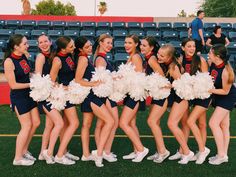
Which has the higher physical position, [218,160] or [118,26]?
[118,26]

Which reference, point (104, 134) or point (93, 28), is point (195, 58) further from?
point (93, 28)

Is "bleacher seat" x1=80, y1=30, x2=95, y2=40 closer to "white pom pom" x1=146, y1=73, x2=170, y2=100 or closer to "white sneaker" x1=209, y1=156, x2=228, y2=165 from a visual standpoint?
"white pom pom" x1=146, y1=73, x2=170, y2=100

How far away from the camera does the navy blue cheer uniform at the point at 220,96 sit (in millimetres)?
4870

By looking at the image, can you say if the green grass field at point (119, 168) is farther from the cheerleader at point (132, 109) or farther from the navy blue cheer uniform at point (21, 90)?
the navy blue cheer uniform at point (21, 90)

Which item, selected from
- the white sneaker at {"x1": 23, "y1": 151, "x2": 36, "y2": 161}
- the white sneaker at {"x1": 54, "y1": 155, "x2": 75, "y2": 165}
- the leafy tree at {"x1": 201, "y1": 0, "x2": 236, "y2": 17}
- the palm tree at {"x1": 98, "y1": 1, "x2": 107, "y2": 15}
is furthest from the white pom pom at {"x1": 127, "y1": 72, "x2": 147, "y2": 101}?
the palm tree at {"x1": 98, "y1": 1, "x2": 107, "y2": 15}

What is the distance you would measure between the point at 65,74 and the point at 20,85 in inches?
23.2

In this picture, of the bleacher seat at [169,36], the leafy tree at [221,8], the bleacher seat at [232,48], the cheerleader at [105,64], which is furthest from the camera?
the leafy tree at [221,8]

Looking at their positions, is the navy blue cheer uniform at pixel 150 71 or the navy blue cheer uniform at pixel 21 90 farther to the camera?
the navy blue cheer uniform at pixel 150 71

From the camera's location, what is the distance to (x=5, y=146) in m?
5.73

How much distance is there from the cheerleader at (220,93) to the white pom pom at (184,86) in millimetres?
275

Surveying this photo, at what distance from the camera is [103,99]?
4945mm

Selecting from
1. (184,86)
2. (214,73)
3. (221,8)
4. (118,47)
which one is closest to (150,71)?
(184,86)

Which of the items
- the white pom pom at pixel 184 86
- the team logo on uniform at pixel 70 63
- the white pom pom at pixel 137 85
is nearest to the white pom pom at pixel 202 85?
the white pom pom at pixel 184 86

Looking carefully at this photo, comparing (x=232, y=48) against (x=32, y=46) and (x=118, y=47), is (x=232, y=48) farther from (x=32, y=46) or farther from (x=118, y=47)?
(x=32, y=46)
